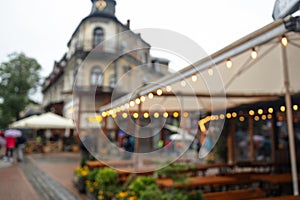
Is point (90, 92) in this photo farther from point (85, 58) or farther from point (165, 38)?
point (165, 38)

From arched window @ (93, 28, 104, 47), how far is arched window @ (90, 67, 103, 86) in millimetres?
127

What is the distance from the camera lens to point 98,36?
1183mm

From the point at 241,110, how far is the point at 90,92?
6.77 meters

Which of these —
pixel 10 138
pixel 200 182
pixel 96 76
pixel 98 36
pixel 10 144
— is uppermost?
pixel 98 36

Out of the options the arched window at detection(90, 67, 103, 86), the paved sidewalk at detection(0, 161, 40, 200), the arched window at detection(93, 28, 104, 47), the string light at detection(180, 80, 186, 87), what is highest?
the string light at detection(180, 80, 186, 87)

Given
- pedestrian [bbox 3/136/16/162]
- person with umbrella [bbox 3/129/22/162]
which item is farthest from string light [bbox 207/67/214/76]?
pedestrian [bbox 3/136/16/162]

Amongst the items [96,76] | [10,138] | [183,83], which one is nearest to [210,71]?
[183,83]

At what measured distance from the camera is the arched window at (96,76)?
1.13 meters

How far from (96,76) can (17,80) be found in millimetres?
433

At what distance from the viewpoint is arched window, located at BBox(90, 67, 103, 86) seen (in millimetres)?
1128

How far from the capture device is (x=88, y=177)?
15.9 feet

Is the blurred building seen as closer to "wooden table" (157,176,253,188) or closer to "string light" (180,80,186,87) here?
"string light" (180,80,186,87)

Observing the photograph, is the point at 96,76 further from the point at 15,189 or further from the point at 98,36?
the point at 15,189

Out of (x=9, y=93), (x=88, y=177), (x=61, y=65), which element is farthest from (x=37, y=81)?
(x=88, y=177)
